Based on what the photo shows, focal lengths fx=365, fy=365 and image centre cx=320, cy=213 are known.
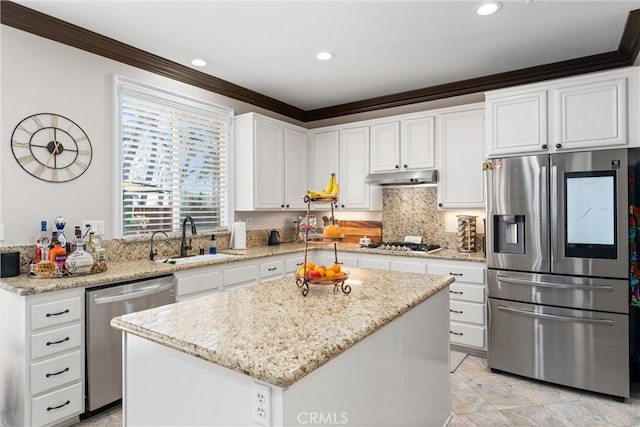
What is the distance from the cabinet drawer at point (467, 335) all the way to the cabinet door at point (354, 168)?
1638mm

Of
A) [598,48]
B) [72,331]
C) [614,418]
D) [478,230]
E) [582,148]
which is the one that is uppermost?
[598,48]

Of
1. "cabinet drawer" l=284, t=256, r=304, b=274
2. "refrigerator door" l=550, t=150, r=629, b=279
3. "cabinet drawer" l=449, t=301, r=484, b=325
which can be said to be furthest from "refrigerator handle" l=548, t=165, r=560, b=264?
"cabinet drawer" l=284, t=256, r=304, b=274

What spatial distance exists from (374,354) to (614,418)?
2124 millimetres

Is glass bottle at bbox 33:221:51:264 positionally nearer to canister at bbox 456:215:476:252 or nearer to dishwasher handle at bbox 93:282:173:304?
dishwasher handle at bbox 93:282:173:304

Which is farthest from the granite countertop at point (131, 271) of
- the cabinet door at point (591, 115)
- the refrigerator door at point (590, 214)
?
the cabinet door at point (591, 115)

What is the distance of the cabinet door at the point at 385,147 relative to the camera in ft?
13.5

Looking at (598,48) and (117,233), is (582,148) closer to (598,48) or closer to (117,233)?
(598,48)

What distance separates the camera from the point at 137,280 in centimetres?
252

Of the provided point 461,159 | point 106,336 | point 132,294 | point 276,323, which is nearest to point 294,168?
point 461,159

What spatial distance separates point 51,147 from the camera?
2.60 metres

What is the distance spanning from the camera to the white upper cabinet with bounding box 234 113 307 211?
3.94 m

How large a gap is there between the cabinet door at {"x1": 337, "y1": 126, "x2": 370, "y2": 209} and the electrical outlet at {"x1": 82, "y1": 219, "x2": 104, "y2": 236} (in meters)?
2.57

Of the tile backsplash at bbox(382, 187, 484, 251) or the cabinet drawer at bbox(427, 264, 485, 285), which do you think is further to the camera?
the tile backsplash at bbox(382, 187, 484, 251)

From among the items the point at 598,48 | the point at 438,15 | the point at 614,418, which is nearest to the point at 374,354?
the point at 614,418
